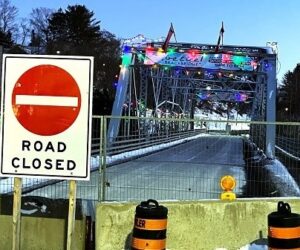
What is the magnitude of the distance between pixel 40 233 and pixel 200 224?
6.92 feet

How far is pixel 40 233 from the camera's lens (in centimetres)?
812

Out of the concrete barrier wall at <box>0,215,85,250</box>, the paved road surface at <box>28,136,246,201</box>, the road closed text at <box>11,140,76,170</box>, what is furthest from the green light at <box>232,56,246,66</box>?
the road closed text at <box>11,140,76,170</box>

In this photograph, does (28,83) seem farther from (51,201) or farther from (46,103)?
(51,201)

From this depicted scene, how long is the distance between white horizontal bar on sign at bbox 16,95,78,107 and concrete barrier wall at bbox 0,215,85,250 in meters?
3.06

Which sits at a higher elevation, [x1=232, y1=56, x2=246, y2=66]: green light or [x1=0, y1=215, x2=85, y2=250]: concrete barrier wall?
[x1=232, y1=56, x2=246, y2=66]: green light

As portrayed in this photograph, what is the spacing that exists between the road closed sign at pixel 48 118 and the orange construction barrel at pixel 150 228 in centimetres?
159

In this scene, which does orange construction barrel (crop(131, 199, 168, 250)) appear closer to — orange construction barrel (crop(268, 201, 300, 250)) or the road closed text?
orange construction barrel (crop(268, 201, 300, 250))

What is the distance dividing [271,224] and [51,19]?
10567 cm

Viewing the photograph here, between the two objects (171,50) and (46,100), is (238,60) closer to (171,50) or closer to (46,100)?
(171,50)

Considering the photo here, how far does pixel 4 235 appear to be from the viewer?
812 cm

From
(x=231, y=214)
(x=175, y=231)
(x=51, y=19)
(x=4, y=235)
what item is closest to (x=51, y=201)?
(x=4, y=235)

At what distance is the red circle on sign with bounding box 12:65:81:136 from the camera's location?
530 centimetres

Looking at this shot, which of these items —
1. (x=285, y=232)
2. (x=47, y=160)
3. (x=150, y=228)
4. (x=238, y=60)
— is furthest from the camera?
(x=238, y=60)

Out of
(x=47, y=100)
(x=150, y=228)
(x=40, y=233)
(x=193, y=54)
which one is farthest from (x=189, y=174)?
(x=193, y=54)
